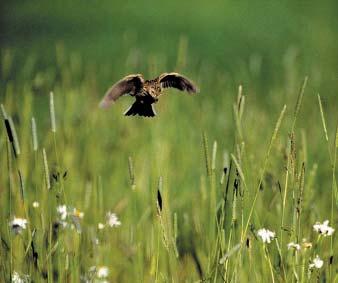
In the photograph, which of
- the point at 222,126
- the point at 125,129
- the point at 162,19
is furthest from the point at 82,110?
the point at 162,19

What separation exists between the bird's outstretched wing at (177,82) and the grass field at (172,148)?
11 centimetres

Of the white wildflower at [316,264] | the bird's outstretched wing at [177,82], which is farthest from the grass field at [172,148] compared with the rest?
the bird's outstretched wing at [177,82]

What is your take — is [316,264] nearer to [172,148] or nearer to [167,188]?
[167,188]

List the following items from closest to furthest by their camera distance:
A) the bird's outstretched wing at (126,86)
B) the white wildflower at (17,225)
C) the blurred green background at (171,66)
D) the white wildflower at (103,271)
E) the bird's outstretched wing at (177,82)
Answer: the bird's outstretched wing at (126,86)
the bird's outstretched wing at (177,82)
the white wildflower at (17,225)
the white wildflower at (103,271)
the blurred green background at (171,66)

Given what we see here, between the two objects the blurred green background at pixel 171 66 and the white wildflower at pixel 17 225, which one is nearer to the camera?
the white wildflower at pixel 17 225

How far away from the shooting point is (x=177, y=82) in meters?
1.52

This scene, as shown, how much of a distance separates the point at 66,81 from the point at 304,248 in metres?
2.26

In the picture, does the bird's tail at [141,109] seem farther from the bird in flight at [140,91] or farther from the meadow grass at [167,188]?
the meadow grass at [167,188]

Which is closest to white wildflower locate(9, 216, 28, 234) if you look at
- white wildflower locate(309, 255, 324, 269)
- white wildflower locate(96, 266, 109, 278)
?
white wildflower locate(96, 266, 109, 278)

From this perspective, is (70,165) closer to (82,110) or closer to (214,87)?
(82,110)

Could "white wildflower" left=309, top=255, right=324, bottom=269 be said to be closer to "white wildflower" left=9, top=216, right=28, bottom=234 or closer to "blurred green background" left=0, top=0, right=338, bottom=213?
"blurred green background" left=0, top=0, right=338, bottom=213

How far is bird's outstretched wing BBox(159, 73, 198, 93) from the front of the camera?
4.86 feet

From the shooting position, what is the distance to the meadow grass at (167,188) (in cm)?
164

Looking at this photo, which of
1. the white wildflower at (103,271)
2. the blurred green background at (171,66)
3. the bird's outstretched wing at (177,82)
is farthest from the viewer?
the blurred green background at (171,66)
